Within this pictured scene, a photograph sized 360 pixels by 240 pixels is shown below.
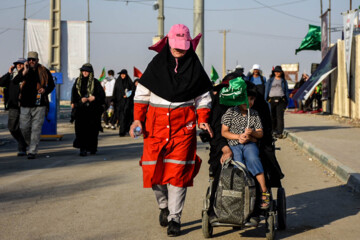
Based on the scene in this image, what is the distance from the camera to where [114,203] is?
7.51 metres

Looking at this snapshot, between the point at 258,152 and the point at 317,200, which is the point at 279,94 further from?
the point at 258,152

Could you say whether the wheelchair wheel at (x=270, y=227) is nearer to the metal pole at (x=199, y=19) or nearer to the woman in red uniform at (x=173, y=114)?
the woman in red uniform at (x=173, y=114)

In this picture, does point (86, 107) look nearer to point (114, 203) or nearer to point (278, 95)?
point (114, 203)

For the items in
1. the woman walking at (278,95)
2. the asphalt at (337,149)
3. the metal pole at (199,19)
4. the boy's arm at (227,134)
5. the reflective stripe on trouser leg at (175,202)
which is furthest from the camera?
the woman walking at (278,95)

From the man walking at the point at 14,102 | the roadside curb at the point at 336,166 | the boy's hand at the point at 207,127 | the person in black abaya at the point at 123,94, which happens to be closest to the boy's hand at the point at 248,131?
the boy's hand at the point at 207,127

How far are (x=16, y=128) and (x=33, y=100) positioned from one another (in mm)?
1092

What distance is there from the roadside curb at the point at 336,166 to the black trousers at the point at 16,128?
18.4 feet

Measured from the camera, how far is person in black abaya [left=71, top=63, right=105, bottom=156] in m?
12.8

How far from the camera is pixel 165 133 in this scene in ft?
19.6

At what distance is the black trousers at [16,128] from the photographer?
41.9 feet

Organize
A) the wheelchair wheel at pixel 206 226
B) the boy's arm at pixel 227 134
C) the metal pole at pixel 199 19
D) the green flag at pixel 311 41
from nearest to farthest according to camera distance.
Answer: the wheelchair wheel at pixel 206 226, the boy's arm at pixel 227 134, the metal pole at pixel 199 19, the green flag at pixel 311 41

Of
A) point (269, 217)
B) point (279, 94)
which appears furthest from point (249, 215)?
point (279, 94)

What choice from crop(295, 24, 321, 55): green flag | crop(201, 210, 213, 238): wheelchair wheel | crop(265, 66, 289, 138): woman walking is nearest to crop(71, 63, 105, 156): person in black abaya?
crop(265, 66, 289, 138): woman walking

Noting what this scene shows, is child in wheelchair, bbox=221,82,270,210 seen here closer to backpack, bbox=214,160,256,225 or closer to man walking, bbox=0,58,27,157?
backpack, bbox=214,160,256,225
